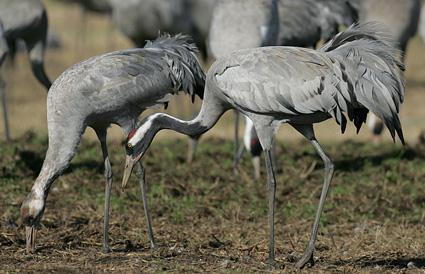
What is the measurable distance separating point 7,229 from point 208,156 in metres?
3.50

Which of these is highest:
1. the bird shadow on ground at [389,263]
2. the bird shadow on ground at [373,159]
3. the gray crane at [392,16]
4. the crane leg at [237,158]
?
the bird shadow on ground at [389,263]

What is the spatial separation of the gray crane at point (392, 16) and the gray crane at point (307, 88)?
5.48 m

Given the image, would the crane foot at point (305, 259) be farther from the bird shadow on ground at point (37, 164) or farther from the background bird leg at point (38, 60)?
the background bird leg at point (38, 60)

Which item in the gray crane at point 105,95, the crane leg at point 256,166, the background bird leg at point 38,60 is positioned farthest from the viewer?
the background bird leg at point 38,60

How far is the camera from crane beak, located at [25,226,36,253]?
6.83 meters

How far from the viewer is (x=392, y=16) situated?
12.1 m

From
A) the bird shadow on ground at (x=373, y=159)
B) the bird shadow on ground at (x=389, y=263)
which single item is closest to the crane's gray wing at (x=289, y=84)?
the bird shadow on ground at (x=389, y=263)

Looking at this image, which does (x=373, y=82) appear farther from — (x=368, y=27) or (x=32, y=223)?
(x=32, y=223)

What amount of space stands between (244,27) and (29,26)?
8.20ft

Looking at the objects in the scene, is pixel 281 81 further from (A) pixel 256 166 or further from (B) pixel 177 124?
(A) pixel 256 166

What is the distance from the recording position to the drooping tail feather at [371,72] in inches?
246

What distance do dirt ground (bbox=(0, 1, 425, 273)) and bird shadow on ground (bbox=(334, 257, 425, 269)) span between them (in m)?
0.01

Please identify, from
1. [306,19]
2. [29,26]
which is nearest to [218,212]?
[306,19]

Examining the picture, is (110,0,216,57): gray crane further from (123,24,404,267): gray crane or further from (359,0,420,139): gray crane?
(123,24,404,267): gray crane
